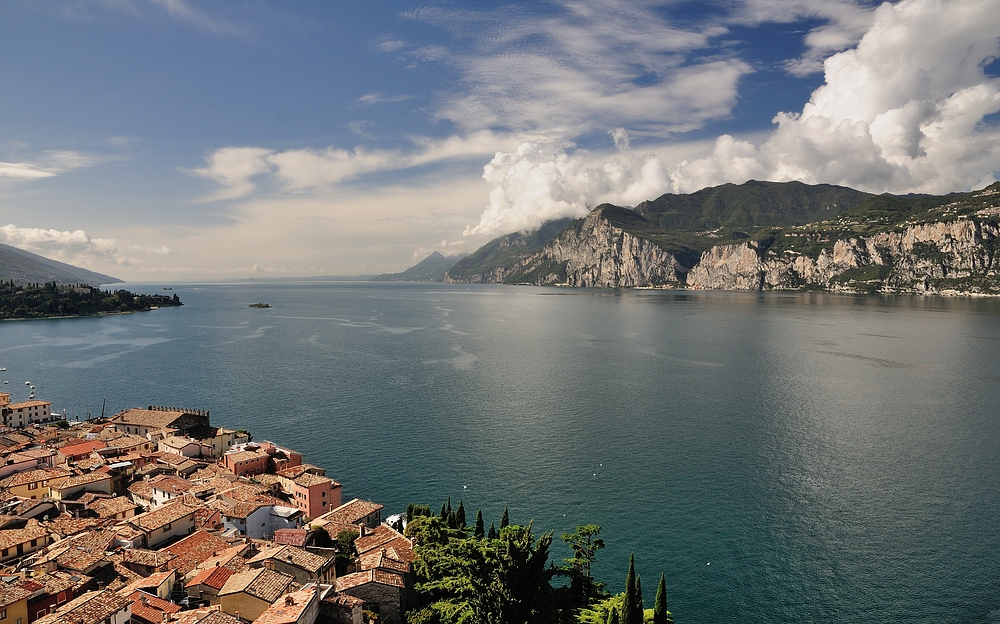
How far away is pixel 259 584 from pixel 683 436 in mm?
46507

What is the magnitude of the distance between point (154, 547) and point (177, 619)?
13.5m

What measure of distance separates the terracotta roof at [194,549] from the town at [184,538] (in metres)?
0.10

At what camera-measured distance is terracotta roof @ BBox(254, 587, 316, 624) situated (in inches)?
818

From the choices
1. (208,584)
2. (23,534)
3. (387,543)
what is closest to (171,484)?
(23,534)

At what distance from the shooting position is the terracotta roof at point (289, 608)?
20781mm

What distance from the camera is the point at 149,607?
80.9 feet

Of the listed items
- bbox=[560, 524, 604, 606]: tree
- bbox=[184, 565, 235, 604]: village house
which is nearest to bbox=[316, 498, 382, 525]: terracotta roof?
bbox=[184, 565, 235, 604]: village house

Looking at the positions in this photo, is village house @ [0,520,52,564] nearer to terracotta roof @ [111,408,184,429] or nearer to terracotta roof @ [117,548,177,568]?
terracotta roof @ [117,548,177,568]

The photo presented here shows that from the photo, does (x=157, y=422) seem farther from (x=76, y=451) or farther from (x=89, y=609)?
(x=89, y=609)

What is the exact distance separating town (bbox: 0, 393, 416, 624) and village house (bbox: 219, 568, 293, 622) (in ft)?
0.19

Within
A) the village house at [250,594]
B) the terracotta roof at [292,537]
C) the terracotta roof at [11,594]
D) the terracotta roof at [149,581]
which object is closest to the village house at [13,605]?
the terracotta roof at [11,594]

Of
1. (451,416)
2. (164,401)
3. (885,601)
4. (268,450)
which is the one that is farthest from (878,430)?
(164,401)

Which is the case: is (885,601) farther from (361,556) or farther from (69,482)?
(69,482)

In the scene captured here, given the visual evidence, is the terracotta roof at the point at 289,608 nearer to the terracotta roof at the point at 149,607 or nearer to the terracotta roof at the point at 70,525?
the terracotta roof at the point at 149,607
